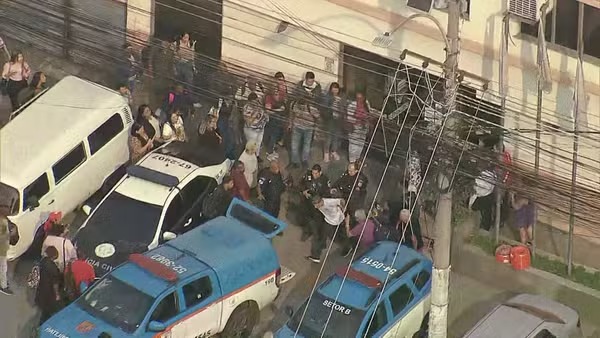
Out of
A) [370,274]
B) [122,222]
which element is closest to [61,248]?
[122,222]

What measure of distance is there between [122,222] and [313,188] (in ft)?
8.80

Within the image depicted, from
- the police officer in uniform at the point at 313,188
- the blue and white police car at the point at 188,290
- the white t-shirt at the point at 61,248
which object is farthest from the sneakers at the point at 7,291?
the police officer in uniform at the point at 313,188

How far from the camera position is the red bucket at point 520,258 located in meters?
21.5

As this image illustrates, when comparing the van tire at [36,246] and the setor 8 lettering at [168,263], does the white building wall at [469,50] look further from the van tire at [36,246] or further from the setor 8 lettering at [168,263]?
the setor 8 lettering at [168,263]

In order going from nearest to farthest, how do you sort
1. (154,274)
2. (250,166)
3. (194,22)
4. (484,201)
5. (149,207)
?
1. (154,274)
2. (149,207)
3. (484,201)
4. (250,166)
5. (194,22)

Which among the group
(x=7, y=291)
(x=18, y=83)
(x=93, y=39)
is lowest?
(x=7, y=291)

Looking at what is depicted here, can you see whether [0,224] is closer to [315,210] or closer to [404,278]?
[315,210]

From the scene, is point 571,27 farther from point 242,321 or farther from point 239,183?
point 242,321

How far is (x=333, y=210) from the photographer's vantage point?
69.1 feet

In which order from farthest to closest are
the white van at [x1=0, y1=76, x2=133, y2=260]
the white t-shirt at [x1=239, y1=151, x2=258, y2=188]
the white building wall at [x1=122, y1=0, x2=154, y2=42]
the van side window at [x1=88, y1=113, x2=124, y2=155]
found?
the white building wall at [x1=122, y1=0, x2=154, y2=42] → the van side window at [x1=88, y1=113, x2=124, y2=155] → the white t-shirt at [x1=239, y1=151, x2=258, y2=188] → the white van at [x1=0, y1=76, x2=133, y2=260]

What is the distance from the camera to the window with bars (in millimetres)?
21266

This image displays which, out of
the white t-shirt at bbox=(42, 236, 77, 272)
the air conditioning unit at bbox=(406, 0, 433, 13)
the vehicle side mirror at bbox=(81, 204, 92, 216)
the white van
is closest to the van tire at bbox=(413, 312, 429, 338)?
the white t-shirt at bbox=(42, 236, 77, 272)

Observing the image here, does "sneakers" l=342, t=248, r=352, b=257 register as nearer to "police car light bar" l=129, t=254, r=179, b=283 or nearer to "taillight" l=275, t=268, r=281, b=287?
"taillight" l=275, t=268, r=281, b=287

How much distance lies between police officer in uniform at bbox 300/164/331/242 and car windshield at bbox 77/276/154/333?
331 centimetres
